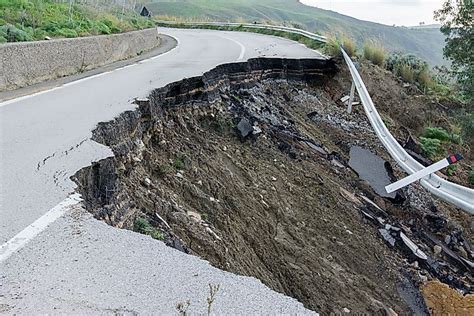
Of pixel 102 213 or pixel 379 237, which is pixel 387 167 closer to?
pixel 379 237

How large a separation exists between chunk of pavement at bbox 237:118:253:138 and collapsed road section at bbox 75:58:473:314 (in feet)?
0.15

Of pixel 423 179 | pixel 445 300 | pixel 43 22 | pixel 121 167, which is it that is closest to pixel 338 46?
pixel 423 179

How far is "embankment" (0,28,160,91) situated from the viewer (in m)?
10.1

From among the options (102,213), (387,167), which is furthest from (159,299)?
(387,167)

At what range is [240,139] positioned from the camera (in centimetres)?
1039

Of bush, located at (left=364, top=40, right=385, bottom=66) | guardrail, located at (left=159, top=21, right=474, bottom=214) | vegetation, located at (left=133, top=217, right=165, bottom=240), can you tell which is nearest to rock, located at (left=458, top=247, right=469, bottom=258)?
guardrail, located at (left=159, top=21, right=474, bottom=214)

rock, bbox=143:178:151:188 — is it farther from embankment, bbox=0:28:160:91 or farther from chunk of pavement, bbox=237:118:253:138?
embankment, bbox=0:28:160:91

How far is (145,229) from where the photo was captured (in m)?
5.49

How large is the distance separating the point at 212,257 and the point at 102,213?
58.1 inches

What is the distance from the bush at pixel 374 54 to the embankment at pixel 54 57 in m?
8.85

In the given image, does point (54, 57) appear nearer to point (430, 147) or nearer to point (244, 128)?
point (244, 128)

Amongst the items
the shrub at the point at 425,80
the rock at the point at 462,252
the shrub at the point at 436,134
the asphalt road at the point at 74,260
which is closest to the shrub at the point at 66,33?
the asphalt road at the point at 74,260

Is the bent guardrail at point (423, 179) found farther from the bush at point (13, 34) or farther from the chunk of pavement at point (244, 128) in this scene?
the bush at point (13, 34)

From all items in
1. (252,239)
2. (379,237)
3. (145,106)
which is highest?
(145,106)
